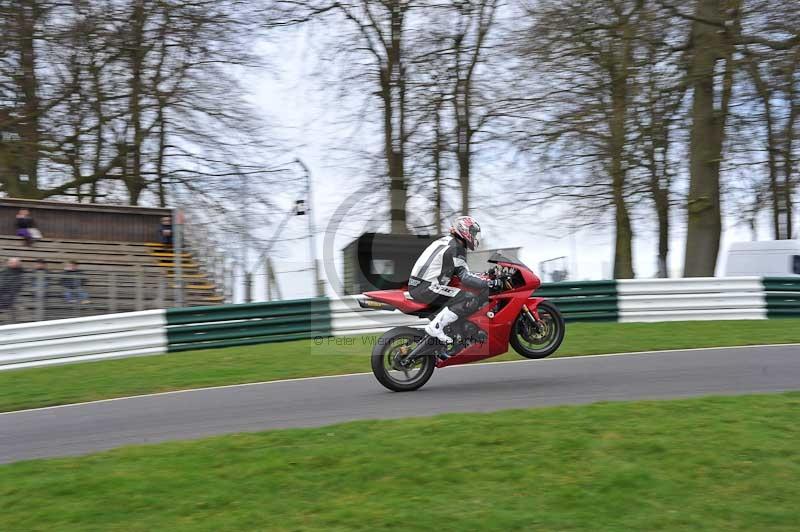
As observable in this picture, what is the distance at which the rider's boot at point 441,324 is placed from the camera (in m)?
9.20

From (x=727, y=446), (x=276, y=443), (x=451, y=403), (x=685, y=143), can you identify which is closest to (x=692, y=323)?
(x=685, y=143)

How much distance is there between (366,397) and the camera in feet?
30.5

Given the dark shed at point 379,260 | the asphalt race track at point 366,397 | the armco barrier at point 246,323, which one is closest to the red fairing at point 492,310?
the asphalt race track at point 366,397

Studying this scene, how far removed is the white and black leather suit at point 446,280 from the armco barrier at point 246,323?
6.07m

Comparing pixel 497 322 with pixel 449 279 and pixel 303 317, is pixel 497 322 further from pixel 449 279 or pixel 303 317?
pixel 303 317

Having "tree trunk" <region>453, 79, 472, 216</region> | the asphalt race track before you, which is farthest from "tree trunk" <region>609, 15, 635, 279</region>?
the asphalt race track

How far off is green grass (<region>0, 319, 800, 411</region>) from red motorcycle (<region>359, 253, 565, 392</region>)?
2.37m

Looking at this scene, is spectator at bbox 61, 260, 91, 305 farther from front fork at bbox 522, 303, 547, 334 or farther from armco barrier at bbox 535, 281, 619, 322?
front fork at bbox 522, 303, 547, 334

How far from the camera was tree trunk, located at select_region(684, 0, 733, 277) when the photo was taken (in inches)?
666

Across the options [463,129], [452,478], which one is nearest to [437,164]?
[463,129]

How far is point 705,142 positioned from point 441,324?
38.9ft

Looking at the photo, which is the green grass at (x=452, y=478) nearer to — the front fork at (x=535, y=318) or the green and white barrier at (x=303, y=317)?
the front fork at (x=535, y=318)

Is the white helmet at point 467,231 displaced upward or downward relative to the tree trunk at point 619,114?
downward

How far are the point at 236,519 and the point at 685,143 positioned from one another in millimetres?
16574
